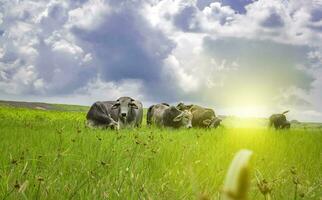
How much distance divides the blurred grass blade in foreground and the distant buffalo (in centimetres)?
1626

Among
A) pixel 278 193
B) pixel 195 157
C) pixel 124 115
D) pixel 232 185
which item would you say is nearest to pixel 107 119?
pixel 124 115

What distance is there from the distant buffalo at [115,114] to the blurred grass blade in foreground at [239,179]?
16257 mm

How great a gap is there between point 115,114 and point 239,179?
1866 centimetres

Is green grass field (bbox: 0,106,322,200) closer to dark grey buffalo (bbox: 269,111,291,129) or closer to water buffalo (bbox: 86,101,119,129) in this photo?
water buffalo (bbox: 86,101,119,129)

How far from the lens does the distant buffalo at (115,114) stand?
17203mm

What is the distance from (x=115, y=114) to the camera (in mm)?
18906

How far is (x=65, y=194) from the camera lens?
10.3 ft

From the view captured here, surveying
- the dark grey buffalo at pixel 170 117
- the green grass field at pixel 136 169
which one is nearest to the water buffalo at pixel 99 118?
the dark grey buffalo at pixel 170 117

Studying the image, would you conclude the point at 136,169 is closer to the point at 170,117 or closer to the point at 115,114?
the point at 115,114

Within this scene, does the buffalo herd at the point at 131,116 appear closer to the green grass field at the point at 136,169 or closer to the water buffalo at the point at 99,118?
the water buffalo at the point at 99,118

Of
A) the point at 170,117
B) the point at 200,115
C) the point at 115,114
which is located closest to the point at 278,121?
the point at 200,115

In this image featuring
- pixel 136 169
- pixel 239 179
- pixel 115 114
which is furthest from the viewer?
pixel 115 114

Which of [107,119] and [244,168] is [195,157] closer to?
[244,168]

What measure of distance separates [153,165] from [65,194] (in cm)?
220
